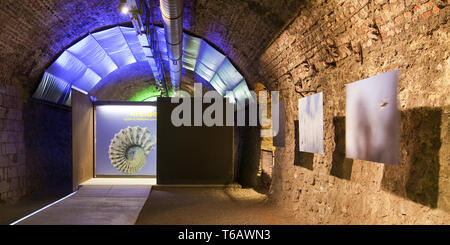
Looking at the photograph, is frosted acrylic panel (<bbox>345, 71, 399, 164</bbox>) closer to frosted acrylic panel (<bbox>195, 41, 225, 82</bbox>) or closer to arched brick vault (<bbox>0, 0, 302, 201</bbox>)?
arched brick vault (<bbox>0, 0, 302, 201</bbox>)

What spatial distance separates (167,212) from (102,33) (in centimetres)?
557

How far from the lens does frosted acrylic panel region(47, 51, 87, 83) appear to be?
8.41m

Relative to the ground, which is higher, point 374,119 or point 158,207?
point 374,119

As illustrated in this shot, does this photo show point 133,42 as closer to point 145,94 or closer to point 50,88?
point 50,88

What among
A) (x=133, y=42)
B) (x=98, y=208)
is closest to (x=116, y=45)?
(x=133, y=42)

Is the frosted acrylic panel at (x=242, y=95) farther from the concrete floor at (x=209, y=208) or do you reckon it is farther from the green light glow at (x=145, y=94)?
the green light glow at (x=145, y=94)

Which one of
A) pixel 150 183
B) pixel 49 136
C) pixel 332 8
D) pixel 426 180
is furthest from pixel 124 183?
pixel 426 180

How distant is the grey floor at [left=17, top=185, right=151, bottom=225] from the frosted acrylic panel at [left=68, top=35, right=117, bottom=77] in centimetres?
390

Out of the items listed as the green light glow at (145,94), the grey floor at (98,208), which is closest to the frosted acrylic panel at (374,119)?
the grey floor at (98,208)

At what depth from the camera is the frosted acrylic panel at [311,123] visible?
4.61 meters

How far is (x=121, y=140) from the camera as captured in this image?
9.48 meters

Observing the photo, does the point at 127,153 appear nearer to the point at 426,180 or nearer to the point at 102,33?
the point at 102,33

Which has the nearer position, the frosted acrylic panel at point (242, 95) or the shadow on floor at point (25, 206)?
the shadow on floor at point (25, 206)

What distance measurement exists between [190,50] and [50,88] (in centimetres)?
423
